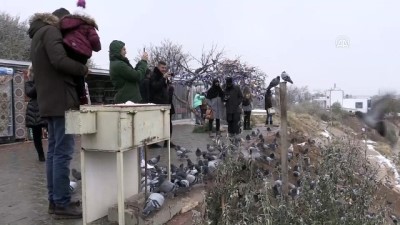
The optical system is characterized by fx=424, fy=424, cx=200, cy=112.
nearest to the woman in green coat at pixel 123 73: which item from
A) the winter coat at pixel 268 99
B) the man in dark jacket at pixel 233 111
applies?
the man in dark jacket at pixel 233 111

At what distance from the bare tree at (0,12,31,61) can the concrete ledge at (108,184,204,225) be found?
21.7 m

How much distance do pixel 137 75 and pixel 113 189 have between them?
2.36m

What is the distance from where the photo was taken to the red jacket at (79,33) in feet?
13.2

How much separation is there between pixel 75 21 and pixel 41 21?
42 centimetres

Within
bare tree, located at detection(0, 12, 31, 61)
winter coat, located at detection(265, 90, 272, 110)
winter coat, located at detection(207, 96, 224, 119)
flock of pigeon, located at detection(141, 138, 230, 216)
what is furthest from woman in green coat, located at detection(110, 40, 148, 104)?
bare tree, located at detection(0, 12, 31, 61)

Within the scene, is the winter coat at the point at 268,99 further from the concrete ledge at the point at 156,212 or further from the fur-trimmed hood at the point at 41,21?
the fur-trimmed hood at the point at 41,21

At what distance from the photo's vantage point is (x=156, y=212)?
4203mm

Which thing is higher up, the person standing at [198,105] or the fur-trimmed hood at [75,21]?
the fur-trimmed hood at [75,21]

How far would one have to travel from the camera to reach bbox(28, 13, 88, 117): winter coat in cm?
396

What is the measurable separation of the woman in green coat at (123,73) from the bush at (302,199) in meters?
2.32

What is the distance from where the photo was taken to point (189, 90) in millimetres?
20469

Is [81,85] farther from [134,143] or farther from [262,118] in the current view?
[262,118]

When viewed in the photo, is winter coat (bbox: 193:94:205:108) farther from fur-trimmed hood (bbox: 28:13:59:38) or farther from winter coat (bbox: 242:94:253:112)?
fur-trimmed hood (bbox: 28:13:59:38)

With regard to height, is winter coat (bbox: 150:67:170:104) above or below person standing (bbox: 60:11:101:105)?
below
